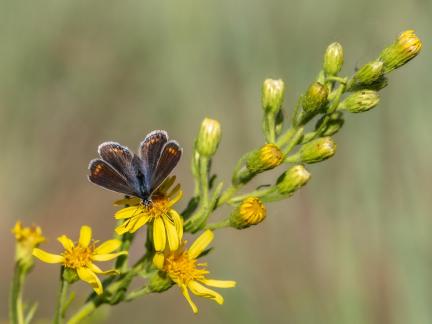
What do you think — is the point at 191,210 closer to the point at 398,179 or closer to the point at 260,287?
the point at 398,179

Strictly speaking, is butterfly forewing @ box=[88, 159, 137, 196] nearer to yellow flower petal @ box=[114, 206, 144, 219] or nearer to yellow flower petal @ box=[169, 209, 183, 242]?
yellow flower petal @ box=[114, 206, 144, 219]

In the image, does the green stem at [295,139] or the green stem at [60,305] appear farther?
the green stem at [295,139]

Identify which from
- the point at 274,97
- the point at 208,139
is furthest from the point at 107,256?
the point at 274,97

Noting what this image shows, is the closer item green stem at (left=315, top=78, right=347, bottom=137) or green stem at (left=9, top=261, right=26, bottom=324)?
green stem at (left=9, top=261, right=26, bottom=324)

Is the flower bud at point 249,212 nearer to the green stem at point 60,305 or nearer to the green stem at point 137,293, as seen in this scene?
the green stem at point 137,293

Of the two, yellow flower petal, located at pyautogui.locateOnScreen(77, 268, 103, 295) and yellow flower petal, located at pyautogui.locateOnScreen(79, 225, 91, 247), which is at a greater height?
yellow flower petal, located at pyautogui.locateOnScreen(79, 225, 91, 247)

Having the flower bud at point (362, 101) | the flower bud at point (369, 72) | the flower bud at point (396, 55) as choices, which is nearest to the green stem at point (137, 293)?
the flower bud at point (362, 101)

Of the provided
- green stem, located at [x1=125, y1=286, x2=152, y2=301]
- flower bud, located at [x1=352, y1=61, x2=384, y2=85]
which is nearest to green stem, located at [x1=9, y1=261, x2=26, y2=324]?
green stem, located at [x1=125, y1=286, x2=152, y2=301]
